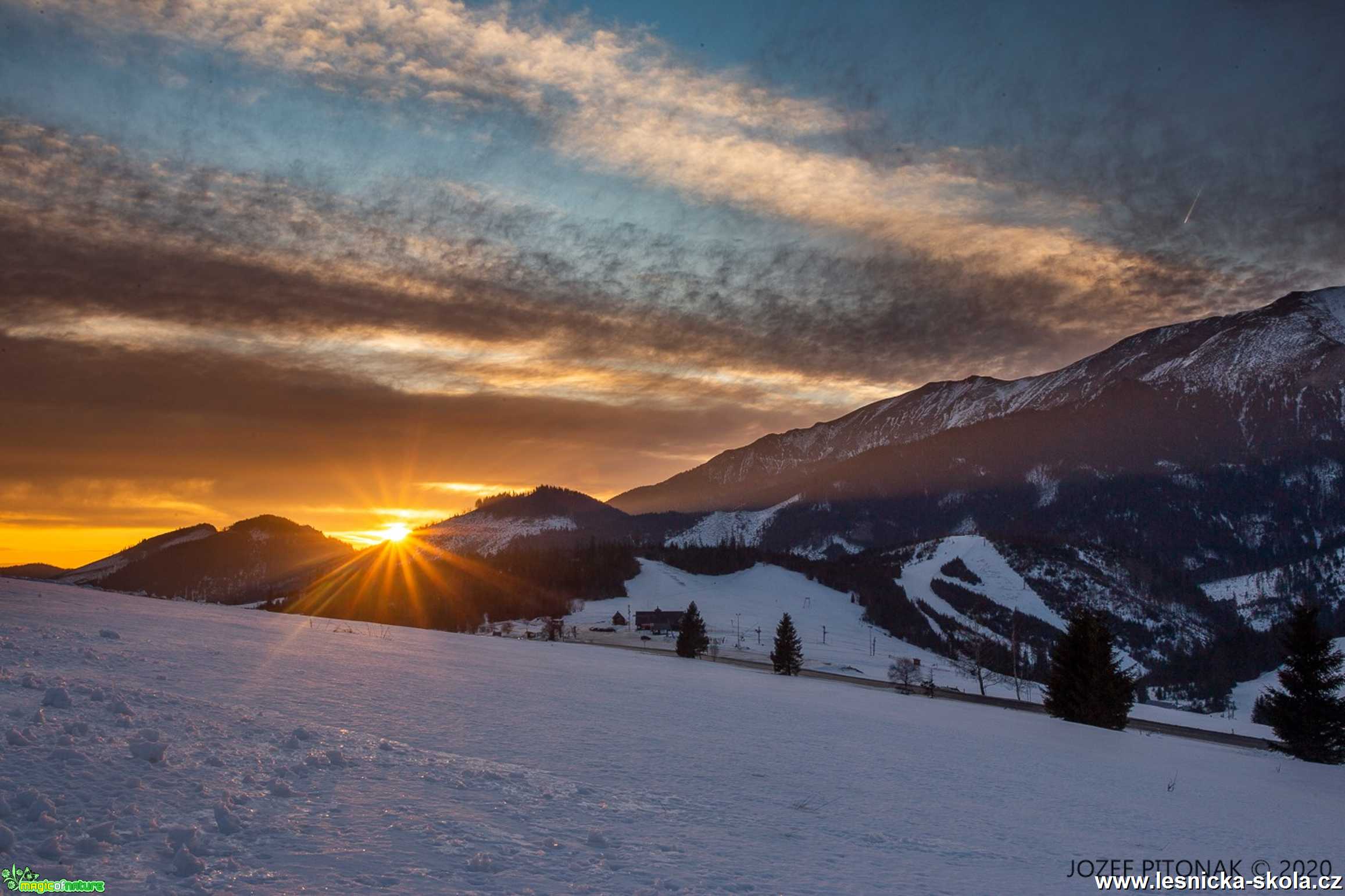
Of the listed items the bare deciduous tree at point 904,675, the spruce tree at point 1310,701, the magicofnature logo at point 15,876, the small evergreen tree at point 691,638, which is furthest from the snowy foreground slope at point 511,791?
the small evergreen tree at point 691,638

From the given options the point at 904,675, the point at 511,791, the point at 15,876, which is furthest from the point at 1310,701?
the point at 15,876

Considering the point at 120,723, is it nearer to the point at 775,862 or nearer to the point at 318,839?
the point at 318,839

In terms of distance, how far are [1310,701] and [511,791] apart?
54.4m

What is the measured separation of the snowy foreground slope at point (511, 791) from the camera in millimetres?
9547

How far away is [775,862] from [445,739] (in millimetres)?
8224

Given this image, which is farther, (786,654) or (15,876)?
(786,654)

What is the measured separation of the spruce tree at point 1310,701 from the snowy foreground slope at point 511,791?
20894 mm

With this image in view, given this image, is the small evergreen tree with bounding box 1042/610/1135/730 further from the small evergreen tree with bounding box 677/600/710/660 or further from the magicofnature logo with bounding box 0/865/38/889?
the magicofnature logo with bounding box 0/865/38/889

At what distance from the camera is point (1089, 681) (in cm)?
5494

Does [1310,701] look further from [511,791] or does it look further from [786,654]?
[511,791]

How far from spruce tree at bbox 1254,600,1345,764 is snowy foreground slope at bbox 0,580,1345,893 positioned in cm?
2089

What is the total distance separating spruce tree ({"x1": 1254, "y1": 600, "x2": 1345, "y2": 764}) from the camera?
155 ft

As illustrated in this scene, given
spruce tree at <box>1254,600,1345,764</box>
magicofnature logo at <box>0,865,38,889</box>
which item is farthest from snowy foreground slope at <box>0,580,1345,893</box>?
spruce tree at <box>1254,600,1345,764</box>

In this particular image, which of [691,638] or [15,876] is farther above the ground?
[15,876]
